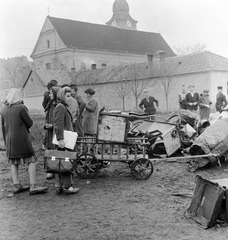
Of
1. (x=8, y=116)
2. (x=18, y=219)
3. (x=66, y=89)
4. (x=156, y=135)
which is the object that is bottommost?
(x=18, y=219)

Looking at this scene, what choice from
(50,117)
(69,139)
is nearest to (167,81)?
(50,117)

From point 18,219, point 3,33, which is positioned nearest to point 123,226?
point 18,219

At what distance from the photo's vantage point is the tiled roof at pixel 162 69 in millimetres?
32481

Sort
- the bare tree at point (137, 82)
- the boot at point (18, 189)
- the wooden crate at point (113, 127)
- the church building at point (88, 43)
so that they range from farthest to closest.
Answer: the church building at point (88, 43) < the bare tree at point (137, 82) < the wooden crate at point (113, 127) < the boot at point (18, 189)

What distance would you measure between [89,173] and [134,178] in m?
0.92

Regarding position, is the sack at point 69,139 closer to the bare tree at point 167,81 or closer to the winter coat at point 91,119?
the winter coat at point 91,119

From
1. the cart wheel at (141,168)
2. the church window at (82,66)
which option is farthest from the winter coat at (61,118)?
the church window at (82,66)

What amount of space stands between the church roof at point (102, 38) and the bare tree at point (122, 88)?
19.3 metres

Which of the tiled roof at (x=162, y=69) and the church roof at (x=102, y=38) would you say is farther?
the church roof at (x=102, y=38)

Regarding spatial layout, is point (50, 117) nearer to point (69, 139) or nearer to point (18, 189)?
point (69, 139)

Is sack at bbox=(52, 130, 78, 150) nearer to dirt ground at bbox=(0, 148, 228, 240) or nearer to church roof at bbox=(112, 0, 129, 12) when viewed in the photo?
dirt ground at bbox=(0, 148, 228, 240)

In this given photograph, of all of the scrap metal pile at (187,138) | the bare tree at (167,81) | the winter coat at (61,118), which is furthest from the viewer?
the bare tree at (167,81)

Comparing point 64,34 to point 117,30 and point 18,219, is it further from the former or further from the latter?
point 18,219

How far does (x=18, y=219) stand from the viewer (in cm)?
509
